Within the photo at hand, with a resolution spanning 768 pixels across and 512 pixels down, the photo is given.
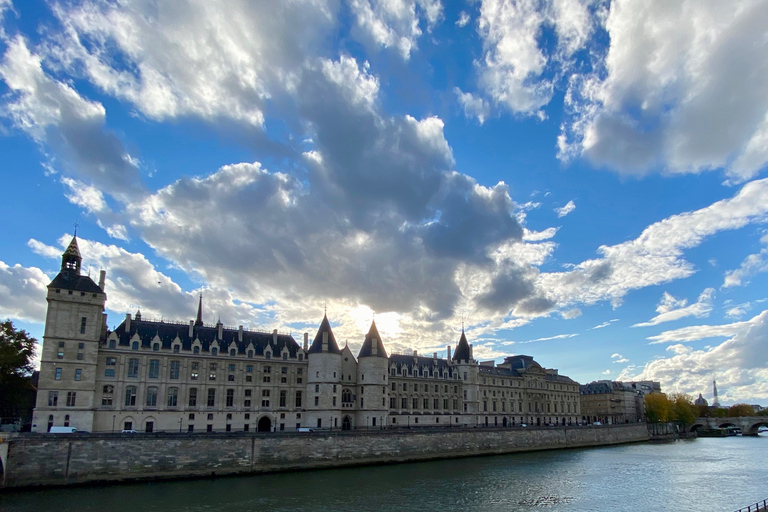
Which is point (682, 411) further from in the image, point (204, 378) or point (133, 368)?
point (133, 368)

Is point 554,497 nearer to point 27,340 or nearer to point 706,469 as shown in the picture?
point 706,469

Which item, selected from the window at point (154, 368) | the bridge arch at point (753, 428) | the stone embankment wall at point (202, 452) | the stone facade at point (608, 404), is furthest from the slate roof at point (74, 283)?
the bridge arch at point (753, 428)

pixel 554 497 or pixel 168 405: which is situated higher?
pixel 168 405

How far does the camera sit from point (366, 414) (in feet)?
271

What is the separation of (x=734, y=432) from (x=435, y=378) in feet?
360

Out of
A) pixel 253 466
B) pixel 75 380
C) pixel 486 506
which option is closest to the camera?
pixel 486 506

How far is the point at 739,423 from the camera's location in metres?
149

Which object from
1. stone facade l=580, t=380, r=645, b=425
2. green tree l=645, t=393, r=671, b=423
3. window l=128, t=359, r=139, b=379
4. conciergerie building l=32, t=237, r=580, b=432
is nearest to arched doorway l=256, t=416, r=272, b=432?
conciergerie building l=32, t=237, r=580, b=432

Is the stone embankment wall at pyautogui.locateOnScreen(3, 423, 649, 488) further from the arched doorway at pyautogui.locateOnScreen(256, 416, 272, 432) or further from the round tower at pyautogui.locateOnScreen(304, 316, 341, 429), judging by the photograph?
the arched doorway at pyautogui.locateOnScreen(256, 416, 272, 432)

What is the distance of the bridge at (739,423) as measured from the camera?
147 metres

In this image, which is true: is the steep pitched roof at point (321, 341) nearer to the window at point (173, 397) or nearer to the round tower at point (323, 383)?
the round tower at point (323, 383)

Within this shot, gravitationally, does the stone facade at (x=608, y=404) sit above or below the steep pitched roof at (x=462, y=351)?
below

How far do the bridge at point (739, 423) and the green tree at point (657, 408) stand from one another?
16874 mm

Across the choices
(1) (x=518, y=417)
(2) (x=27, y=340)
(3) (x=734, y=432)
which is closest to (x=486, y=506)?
(2) (x=27, y=340)
